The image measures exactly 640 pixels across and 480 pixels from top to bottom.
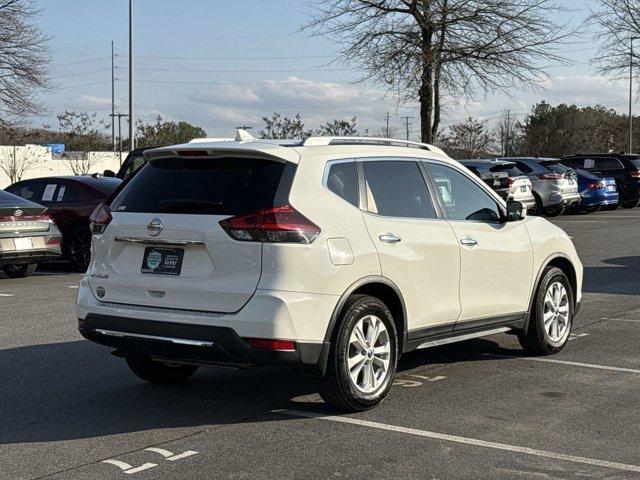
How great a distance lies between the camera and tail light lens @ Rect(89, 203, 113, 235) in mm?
6387

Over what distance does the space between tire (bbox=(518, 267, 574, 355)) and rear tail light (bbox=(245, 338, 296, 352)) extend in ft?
9.76

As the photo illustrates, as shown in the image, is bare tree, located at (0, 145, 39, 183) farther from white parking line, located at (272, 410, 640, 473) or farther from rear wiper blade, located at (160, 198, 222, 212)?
white parking line, located at (272, 410, 640, 473)

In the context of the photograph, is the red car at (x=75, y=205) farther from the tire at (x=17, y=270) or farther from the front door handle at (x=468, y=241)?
the front door handle at (x=468, y=241)

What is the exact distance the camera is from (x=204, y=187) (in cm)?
606

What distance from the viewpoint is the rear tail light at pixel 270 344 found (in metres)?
5.66

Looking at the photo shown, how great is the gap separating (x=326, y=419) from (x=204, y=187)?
167cm

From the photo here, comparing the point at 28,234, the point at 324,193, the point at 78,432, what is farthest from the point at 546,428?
the point at 28,234

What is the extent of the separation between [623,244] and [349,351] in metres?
14.1

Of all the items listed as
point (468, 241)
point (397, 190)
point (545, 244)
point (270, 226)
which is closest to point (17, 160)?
point (545, 244)

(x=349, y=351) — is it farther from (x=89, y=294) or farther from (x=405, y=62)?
(x=405, y=62)

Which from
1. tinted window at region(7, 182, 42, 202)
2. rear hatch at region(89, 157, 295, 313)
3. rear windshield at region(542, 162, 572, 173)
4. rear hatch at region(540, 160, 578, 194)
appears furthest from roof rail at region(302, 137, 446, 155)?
rear windshield at region(542, 162, 572, 173)

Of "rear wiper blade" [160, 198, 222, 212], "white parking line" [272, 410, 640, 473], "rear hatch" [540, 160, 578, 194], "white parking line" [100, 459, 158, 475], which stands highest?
"rear hatch" [540, 160, 578, 194]

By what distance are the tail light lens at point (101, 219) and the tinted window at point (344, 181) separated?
1496 millimetres

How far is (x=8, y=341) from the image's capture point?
9.01 metres
